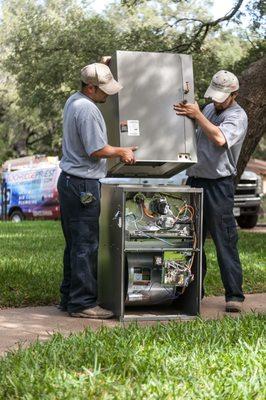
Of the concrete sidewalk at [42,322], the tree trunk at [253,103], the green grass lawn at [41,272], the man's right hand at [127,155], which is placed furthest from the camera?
the tree trunk at [253,103]

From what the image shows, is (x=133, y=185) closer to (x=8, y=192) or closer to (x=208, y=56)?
(x=208, y=56)

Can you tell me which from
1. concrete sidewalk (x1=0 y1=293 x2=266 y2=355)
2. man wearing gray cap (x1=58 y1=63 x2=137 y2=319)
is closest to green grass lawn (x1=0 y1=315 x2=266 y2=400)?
concrete sidewalk (x1=0 y1=293 x2=266 y2=355)

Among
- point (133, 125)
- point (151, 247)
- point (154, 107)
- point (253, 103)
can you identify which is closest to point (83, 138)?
point (133, 125)

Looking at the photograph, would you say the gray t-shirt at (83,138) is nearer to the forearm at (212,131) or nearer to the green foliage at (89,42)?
the forearm at (212,131)

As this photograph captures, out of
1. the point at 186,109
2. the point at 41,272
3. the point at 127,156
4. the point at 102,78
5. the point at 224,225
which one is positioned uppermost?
the point at 102,78

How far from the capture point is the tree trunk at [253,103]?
1343 centimetres

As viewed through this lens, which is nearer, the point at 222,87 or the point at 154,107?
the point at 154,107

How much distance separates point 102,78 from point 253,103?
25.7 feet

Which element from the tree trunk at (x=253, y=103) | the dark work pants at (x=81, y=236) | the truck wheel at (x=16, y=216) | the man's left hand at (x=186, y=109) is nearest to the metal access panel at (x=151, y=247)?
the dark work pants at (x=81, y=236)

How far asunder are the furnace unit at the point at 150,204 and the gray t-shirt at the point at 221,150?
304 mm

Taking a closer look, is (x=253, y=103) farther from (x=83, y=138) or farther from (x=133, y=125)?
(x=133, y=125)

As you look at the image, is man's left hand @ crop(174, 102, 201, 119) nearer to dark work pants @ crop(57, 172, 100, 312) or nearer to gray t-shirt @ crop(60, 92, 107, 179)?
gray t-shirt @ crop(60, 92, 107, 179)

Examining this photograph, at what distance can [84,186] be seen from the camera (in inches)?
245

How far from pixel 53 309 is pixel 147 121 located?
1924 millimetres
